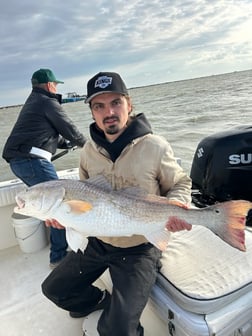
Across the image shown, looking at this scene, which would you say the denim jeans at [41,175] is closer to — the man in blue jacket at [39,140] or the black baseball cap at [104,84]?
the man in blue jacket at [39,140]

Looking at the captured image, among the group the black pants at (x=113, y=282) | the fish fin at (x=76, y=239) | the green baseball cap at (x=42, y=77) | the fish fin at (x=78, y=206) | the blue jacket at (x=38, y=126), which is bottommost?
the black pants at (x=113, y=282)

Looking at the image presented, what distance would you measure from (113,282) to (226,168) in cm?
181

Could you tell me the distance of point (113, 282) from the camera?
2.14m

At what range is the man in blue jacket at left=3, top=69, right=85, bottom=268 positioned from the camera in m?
3.54

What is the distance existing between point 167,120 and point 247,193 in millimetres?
16111

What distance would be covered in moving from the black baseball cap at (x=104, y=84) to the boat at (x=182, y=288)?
1246mm

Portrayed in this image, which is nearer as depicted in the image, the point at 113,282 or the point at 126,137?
the point at 113,282

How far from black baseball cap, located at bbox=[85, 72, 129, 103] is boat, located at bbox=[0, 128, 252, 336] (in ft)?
4.09

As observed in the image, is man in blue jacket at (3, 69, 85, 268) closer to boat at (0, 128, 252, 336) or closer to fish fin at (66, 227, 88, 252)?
boat at (0, 128, 252, 336)

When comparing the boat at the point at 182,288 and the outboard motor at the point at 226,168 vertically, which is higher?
the outboard motor at the point at 226,168

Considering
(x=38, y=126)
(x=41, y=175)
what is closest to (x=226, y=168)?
(x=41, y=175)

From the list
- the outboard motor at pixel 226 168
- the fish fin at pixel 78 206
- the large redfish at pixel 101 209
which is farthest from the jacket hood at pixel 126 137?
the outboard motor at pixel 226 168

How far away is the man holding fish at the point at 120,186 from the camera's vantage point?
2029mm

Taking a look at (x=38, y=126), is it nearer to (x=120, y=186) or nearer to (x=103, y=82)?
(x=103, y=82)
